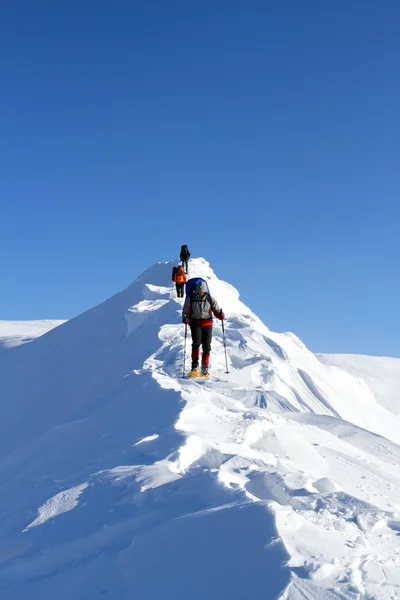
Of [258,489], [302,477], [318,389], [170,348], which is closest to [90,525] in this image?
[258,489]

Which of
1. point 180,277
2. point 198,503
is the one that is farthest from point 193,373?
point 180,277

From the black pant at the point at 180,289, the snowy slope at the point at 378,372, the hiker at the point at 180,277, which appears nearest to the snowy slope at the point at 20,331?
the black pant at the point at 180,289

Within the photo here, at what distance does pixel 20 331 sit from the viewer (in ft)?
140

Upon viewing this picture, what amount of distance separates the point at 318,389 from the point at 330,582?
12835mm

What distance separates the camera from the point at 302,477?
5.43 m

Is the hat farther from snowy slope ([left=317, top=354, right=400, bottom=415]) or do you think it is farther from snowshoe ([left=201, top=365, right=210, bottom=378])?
snowy slope ([left=317, top=354, right=400, bottom=415])

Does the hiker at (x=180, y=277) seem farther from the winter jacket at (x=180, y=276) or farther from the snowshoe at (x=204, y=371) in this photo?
the snowshoe at (x=204, y=371)

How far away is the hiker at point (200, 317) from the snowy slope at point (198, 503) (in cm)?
52

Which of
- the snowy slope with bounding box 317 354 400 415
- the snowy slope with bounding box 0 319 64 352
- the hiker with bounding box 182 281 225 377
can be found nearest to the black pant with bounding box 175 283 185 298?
the hiker with bounding box 182 281 225 377

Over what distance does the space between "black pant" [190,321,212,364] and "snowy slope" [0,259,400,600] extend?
587 millimetres

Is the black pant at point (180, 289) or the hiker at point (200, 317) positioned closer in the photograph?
the hiker at point (200, 317)

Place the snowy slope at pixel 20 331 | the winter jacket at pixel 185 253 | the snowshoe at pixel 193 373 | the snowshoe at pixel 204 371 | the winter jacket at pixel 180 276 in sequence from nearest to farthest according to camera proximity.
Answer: the snowshoe at pixel 193 373 < the snowshoe at pixel 204 371 < the winter jacket at pixel 180 276 < the winter jacket at pixel 185 253 < the snowy slope at pixel 20 331

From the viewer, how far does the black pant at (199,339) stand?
467 inches

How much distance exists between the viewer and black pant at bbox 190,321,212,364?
11.9 metres
